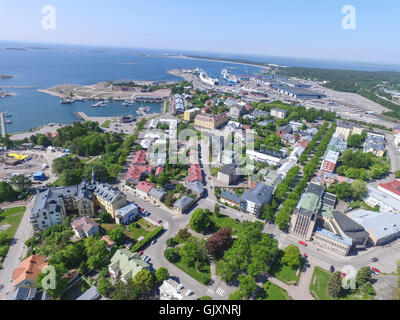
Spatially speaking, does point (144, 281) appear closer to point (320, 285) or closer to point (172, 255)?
point (172, 255)

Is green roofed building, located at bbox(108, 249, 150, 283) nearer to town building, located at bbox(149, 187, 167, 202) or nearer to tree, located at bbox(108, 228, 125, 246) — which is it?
tree, located at bbox(108, 228, 125, 246)

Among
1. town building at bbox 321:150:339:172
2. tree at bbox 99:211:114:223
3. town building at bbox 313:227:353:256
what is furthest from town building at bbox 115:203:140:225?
town building at bbox 321:150:339:172

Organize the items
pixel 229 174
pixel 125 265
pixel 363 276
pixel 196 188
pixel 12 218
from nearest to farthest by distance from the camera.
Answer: pixel 363 276, pixel 125 265, pixel 12 218, pixel 196 188, pixel 229 174

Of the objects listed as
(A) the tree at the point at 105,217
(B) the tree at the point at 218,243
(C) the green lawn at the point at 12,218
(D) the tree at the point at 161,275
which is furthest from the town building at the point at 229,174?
(C) the green lawn at the point at 12,218

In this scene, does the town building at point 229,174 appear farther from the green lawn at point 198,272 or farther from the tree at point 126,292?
the tree at point 126,292

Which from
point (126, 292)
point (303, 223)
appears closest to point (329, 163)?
point (303, 223)
